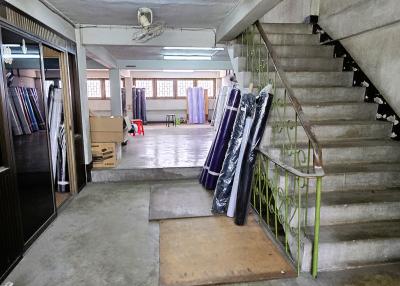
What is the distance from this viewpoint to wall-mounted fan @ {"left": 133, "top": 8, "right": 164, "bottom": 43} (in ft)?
11.6

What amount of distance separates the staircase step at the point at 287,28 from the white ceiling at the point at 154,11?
80 cm

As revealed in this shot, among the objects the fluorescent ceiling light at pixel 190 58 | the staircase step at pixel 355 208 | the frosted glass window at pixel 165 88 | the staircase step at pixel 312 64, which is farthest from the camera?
the frosted glass window at pixel 165 88

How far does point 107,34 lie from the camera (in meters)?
4.52

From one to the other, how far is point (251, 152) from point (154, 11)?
2.18m

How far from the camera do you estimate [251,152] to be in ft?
9.95

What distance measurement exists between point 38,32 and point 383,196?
3.85 m

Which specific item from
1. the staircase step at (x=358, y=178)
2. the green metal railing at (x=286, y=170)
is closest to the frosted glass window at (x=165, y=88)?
the green metal railing at (x=286, y=170)

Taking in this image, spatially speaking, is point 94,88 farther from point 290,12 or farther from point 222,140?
point 222,140

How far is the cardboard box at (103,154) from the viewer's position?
16.2 feet

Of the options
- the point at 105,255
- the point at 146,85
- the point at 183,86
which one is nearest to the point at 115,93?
the point at 146,85

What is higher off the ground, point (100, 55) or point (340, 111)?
point (100, 55)

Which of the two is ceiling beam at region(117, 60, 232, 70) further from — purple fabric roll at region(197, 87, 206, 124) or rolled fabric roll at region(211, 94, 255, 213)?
rolled fabric roll at region(211, 94, 255, 213)

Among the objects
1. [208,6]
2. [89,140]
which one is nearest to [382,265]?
[208,6]

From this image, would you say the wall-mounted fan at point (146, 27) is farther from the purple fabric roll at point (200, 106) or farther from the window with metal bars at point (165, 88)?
the window with metal bars at point (165, 88)
